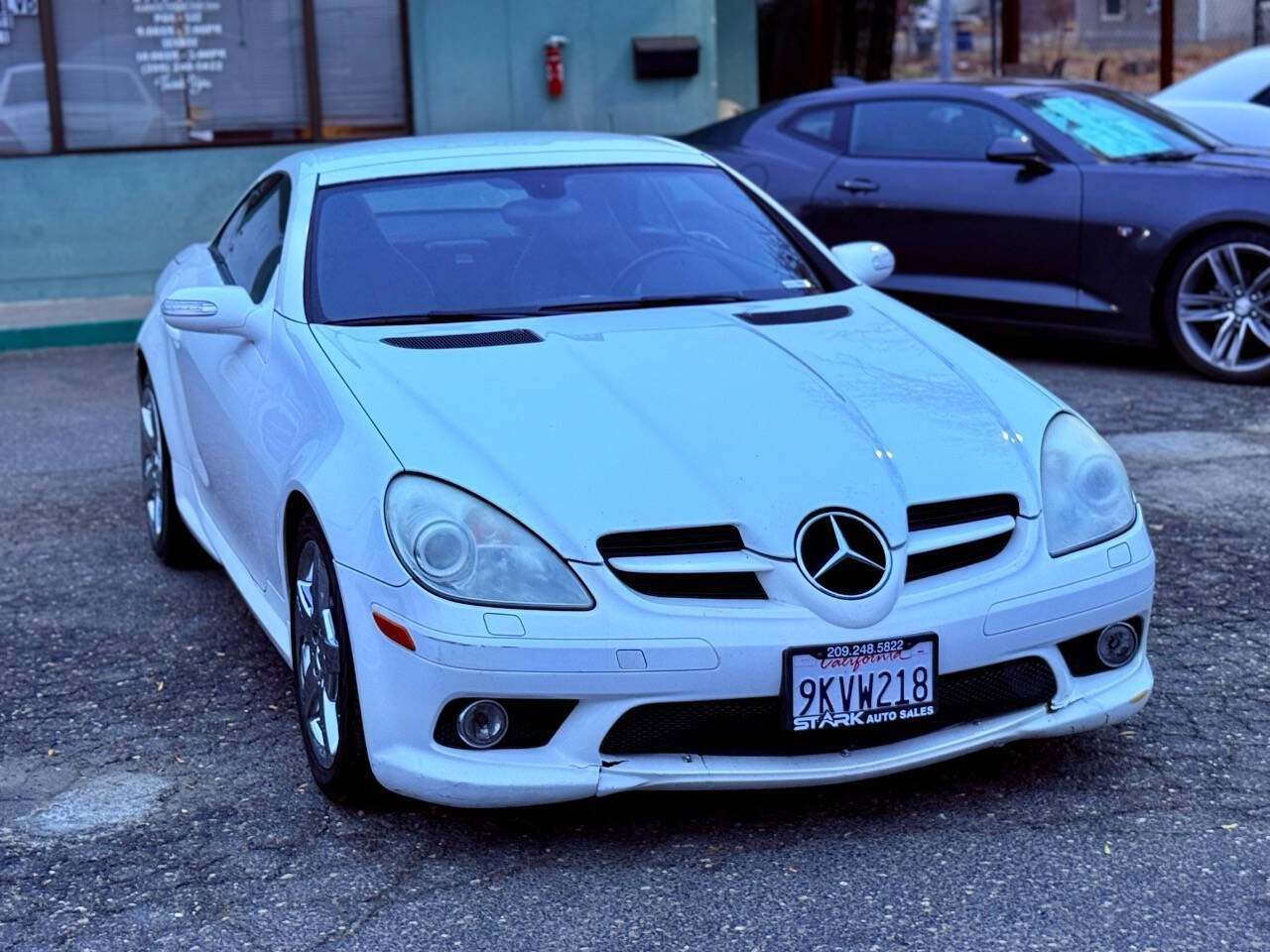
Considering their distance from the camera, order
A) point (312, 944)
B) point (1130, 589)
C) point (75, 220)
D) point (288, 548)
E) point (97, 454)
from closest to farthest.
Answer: point (312, 944), point (1130, 589), point (288, 548), point (97, 454), point (75, 220)

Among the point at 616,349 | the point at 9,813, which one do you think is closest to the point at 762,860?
the point at 616,349

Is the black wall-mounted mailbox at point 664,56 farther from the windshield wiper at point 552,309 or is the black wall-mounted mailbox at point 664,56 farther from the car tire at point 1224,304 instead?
the windshield wiper at point 552,309

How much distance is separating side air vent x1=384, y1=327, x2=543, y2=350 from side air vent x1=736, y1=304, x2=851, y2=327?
576 mm

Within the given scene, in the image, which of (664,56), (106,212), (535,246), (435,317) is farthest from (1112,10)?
(435,317)

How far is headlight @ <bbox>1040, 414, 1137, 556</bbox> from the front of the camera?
152 inches

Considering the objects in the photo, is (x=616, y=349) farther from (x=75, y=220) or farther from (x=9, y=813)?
(x=75, y=220)

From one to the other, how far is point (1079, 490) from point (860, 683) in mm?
743

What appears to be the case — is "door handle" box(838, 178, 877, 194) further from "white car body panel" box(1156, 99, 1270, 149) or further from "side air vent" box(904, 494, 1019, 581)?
"side air vent" box(904, 494, 1019, 581)

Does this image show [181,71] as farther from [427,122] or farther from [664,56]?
[664,56]

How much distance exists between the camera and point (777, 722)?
357 centimetres

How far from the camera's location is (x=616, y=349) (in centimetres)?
434

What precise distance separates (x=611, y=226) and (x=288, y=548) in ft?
4.53

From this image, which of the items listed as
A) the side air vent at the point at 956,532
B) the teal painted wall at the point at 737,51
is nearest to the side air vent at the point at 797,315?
the side air vent at the point at 956,532

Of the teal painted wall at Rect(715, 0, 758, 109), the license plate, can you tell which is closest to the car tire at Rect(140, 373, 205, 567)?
the license plate
